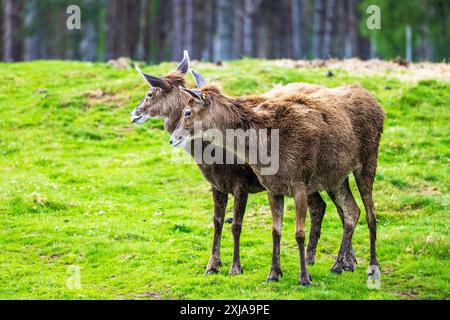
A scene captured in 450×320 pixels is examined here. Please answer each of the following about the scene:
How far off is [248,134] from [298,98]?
1155 millimetres

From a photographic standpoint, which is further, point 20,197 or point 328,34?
point 328,34

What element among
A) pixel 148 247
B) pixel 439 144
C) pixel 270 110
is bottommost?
pixel 148 247

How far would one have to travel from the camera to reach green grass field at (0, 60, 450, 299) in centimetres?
1311

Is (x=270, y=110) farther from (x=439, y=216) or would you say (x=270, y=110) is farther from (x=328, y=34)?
(x=328, y=34)

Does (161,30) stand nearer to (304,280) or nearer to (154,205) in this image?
(154,205)

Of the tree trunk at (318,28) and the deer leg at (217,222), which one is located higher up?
the tree trunk at (318,28)

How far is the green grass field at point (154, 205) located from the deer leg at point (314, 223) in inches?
14.0

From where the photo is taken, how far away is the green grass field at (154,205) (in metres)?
13.1

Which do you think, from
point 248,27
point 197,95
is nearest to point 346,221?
point 197,95

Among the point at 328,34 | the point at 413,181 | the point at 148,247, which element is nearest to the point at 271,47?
the point at 328,34

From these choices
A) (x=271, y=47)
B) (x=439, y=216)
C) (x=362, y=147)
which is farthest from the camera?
(x=271, y=47)

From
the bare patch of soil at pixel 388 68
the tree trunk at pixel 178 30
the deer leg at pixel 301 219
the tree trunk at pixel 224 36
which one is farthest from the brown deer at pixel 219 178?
the tree trunk at pixel 224 36

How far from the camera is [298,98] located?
43.3 feet

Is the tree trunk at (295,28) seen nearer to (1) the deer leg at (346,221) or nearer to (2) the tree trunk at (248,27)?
(2) the tree trunk at (248,27)
